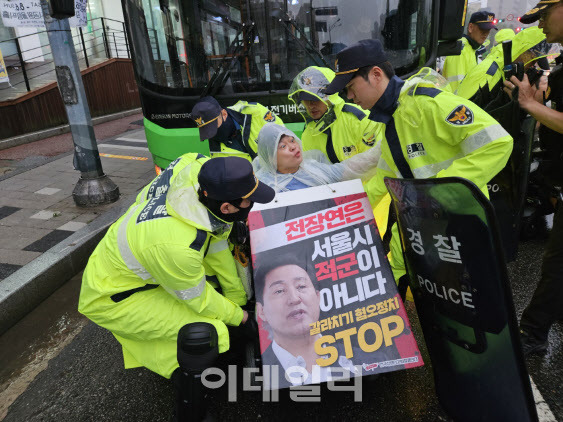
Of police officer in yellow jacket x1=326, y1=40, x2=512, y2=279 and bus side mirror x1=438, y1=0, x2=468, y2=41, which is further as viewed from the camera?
bus side mirror x1=438, y1=0, x2=468, y2=41

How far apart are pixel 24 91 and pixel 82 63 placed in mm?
3071

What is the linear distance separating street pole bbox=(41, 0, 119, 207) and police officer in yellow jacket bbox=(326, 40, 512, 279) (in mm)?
4002

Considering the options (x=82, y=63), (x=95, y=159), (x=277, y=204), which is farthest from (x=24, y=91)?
(x=277, y=204)

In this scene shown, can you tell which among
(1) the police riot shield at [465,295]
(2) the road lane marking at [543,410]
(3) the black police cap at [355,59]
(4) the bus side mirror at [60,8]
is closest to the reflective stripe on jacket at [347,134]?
(3) the black police cap at [355,59]

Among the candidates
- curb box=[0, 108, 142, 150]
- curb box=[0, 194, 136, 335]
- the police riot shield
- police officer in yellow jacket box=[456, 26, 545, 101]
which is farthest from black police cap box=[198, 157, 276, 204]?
curb box=[0, 108, 142, 150]

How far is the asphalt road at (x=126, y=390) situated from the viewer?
2.12m

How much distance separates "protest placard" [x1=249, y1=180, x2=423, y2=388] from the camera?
1.83 metres

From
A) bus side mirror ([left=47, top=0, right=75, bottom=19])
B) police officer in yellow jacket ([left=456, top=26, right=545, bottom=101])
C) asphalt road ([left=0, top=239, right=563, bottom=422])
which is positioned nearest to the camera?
asphalt road ([left=0, top=239, right=563, bottom=422])

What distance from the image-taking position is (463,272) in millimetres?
1499

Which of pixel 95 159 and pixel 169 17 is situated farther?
pixel 95 159

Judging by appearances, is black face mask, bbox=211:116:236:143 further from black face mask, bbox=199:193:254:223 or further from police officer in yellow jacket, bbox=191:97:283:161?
black face mask, bbox=199:193:254:223

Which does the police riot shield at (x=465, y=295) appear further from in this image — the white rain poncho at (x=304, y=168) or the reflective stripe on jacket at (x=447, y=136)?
the white rain poncho at (x=304, y=168)

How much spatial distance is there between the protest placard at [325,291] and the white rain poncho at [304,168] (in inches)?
18.1

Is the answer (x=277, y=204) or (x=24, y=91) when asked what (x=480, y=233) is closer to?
(x=277, y=204)
